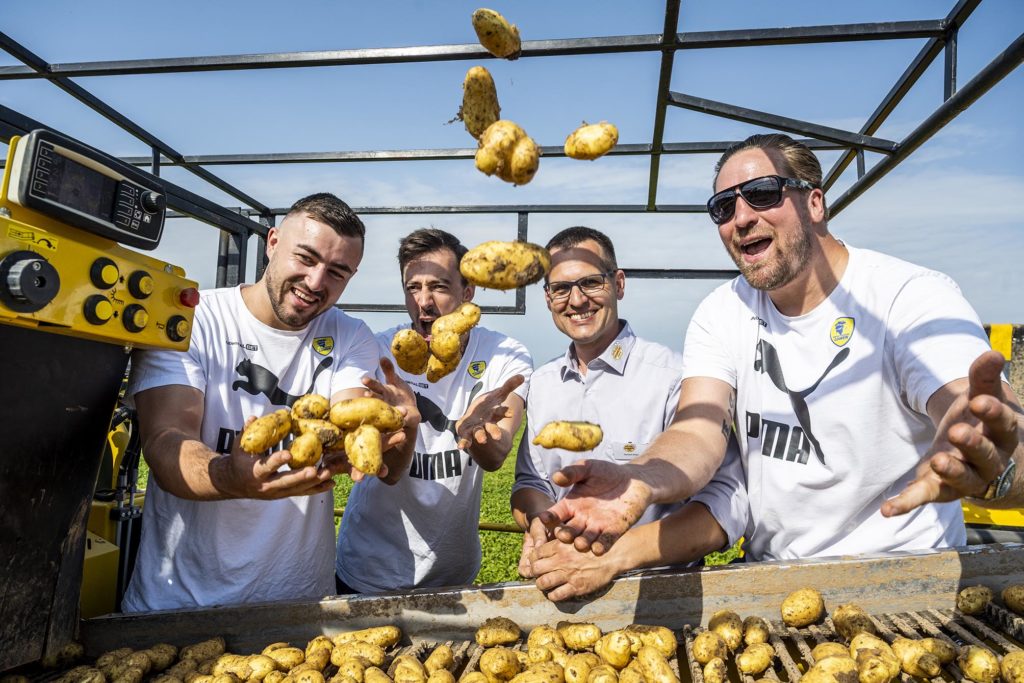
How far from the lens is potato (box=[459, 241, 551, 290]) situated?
180cm

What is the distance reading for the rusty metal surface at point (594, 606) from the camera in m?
1.94

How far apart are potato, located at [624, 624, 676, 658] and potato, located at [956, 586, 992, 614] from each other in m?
0.82

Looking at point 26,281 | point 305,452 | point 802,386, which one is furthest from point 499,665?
point 26,281

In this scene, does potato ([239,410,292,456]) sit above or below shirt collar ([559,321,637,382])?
below

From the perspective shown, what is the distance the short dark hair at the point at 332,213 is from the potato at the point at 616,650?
5.20ft

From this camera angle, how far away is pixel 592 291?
2900 mm

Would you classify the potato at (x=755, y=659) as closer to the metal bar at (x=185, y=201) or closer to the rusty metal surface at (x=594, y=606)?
the rusty metal surface at (x=594, y=606)

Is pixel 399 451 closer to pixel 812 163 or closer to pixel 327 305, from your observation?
pixel 327 305

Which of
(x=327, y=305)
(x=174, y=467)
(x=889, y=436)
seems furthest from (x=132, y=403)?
(x=889, y=436)

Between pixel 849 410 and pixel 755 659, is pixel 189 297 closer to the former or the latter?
pixel 755 659

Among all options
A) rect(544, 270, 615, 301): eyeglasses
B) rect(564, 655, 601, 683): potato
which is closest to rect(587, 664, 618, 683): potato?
rect(564, 655, 601, 683): potato

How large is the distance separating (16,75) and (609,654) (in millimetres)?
3649

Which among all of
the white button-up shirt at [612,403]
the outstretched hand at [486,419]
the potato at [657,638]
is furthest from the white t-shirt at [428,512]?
the potato at [657,638]

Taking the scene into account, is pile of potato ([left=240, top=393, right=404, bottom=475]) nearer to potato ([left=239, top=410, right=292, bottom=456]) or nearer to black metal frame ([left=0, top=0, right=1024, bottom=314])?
potato ([left=239, top=410, right=292, bottom=456])
